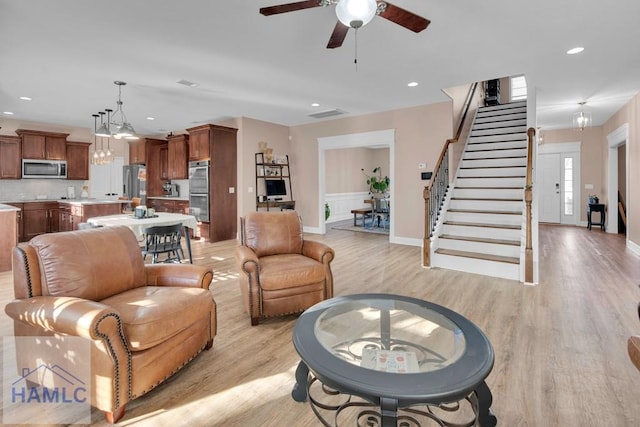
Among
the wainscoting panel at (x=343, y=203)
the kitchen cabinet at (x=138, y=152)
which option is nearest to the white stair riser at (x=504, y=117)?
the wainscoting panel at (x=343, y=203)

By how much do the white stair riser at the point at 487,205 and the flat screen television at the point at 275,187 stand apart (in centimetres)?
387

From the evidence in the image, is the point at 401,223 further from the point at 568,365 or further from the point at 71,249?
the point at 71,249

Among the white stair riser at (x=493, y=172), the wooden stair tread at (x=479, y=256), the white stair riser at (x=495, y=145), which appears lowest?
the wooden stair tread at (x=479, y=256)

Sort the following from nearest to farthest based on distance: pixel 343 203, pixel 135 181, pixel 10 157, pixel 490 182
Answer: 1. pixel 490 182
2. pixel 10 157
3. pixel 135 181
4. pixel 343 203

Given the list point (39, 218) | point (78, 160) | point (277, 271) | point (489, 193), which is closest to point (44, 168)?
point (78, 160)

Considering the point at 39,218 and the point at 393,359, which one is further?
the point at 39,218

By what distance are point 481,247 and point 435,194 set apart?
1175mm

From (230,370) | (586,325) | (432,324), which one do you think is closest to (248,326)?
(230,370)

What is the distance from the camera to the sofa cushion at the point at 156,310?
5.65ft

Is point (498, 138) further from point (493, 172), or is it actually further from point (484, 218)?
point (484, 218)

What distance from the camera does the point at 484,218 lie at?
17.2 feet

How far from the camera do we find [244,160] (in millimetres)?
7285

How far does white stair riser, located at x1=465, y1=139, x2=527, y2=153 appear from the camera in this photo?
6.25m

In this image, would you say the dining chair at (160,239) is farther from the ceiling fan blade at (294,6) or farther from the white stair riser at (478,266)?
the white stair riser at (478,266)
